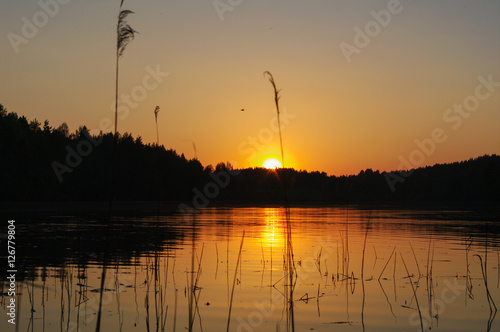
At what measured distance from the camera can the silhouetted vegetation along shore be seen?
→ 277 ft

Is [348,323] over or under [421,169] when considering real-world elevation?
under

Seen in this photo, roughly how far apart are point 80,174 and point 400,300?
9497 centimetres

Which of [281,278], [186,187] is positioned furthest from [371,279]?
[186,187]

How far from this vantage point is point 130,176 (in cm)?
11712

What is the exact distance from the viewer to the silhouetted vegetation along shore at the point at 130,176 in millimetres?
84312

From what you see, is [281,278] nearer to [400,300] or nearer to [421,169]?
[400,300]

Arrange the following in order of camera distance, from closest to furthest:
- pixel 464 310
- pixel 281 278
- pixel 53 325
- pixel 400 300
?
pixel 53 325, pixel 464 310, pixel 400 300, pixel 281 278

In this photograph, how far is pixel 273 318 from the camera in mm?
12219

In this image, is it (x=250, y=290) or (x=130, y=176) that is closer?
(x=250, y=290)

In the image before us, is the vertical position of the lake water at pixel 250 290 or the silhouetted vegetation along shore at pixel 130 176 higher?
the silhouetted vegetation along shore at pixel 130 176

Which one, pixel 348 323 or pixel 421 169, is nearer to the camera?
pixel 348 323

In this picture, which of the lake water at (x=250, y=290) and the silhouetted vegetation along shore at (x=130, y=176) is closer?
the lake water at (x=250, y=290)

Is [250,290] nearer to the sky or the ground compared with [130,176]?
nearer to the ground

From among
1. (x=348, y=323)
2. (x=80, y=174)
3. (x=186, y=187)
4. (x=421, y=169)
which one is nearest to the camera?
(x=348, y=323)
